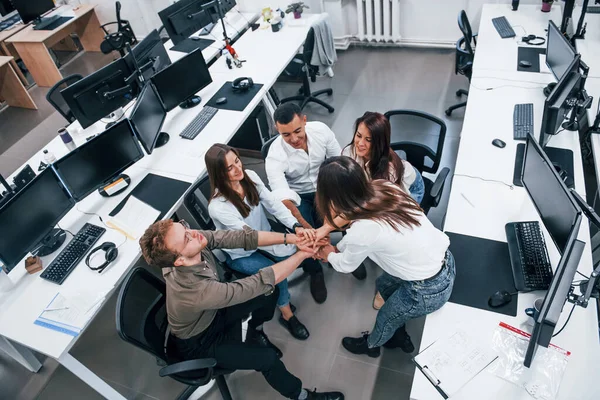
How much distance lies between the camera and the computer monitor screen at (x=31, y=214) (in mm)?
2426

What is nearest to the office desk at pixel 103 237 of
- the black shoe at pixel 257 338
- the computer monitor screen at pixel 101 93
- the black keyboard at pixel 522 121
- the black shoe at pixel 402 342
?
the computer monitor screen at pixel 101 93

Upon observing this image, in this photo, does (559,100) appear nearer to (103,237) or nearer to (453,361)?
(453,361)

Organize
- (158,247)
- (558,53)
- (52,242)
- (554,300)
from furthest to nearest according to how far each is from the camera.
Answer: (558,53) → (52,242) → (158,247) → (554,300)

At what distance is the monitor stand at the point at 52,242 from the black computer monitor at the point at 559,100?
10.1ft

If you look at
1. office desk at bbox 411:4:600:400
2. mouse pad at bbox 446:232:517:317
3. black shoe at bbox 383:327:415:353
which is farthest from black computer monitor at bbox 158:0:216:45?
black shoe at bbox 383:327:415:353

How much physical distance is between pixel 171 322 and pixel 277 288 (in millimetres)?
766

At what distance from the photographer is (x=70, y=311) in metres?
2.32

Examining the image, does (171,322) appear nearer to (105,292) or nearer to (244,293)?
(244,293)

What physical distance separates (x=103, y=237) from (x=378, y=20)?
436 centimetres

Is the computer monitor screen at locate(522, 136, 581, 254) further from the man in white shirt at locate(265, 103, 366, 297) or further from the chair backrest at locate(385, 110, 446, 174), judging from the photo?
the man in white shirt at locate(265, 103, 366, 297)

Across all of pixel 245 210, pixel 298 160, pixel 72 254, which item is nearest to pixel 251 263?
pixel 245 210

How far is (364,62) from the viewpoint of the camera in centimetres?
547

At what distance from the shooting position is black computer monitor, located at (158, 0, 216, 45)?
13.4 ft

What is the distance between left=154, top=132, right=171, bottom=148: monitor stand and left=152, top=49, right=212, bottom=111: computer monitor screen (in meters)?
0.25
